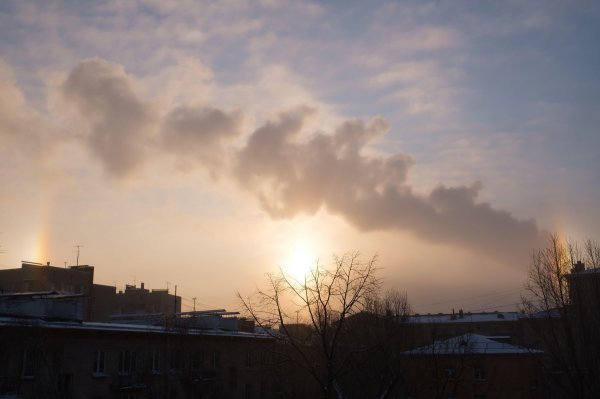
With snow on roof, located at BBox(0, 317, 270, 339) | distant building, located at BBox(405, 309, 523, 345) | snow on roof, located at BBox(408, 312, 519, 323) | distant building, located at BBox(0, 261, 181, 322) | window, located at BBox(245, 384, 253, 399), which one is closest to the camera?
snow on roof, located at BBox(0, 317, 270, 339)

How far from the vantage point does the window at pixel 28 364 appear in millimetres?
29406

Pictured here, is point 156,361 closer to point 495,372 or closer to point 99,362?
point 99,362

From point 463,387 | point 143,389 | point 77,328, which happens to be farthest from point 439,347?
point 77,328

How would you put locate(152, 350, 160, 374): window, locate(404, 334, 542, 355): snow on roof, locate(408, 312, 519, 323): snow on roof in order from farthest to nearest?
locate(408, 312, 519, 323): snow on roof → locate(404, 334, 542, 355): snow on roof → locate(152, 350, 160, 374): window

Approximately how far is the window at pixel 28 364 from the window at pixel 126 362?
246 inches

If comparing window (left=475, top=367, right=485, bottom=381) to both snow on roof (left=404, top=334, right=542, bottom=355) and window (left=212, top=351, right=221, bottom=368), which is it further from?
window (left=212, top=351, right=221, bottom=368)

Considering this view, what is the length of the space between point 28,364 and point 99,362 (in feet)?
15.8

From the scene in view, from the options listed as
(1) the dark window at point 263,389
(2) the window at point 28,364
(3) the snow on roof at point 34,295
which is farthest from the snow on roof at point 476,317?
(2) the window at point 28,364

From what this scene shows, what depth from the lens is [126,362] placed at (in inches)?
1404

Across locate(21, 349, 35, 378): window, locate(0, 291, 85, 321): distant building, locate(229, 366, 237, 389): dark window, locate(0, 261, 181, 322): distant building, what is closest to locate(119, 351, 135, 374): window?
locate(0, 291, 85, 321): distant building

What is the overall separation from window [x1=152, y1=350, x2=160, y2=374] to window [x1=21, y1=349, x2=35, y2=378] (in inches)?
350

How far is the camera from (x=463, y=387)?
44.4 m

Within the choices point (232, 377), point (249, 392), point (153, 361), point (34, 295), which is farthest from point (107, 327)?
point (249, 392)

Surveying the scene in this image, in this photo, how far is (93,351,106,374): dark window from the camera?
110 ft
